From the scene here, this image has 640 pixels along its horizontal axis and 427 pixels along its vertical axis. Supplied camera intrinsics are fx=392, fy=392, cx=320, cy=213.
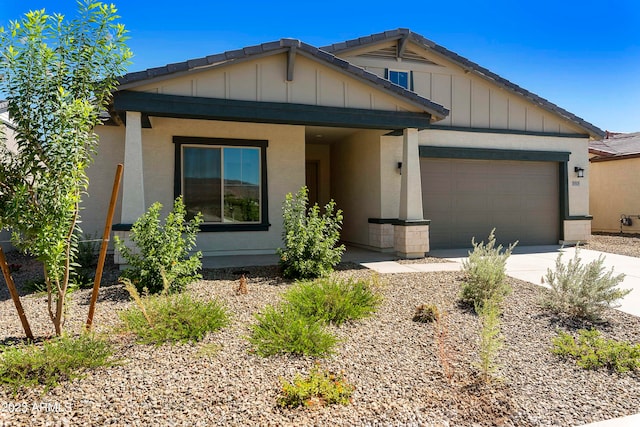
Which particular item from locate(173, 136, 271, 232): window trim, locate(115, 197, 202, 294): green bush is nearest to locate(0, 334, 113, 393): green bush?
locate(115, 197, 202, 294): green bush

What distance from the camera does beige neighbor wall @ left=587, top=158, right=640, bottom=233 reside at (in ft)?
47.9

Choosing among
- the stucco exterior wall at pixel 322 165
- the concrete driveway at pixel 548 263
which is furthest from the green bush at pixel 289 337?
the stucco exterior wall at pixel 322 165

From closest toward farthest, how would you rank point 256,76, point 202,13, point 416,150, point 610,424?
point 610,424, point 256,76, point 416,150, point 202,13

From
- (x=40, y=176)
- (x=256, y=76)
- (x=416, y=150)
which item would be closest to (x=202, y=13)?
(x=256, y=76)

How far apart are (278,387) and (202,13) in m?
9.53

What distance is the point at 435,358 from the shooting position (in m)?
3.43

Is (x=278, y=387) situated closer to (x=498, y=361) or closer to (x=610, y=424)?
(x=498, y=361)

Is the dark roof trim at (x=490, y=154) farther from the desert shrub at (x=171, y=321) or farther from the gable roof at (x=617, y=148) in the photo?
the desert shrub at (x=171, y=321)

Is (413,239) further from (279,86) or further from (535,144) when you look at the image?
(535,144)

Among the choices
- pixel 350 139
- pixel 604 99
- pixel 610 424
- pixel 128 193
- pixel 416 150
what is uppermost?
pixel 604 99

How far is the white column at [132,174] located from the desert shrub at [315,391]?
495 cm

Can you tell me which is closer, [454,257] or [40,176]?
[40,176]

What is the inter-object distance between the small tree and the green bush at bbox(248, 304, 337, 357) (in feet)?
6.11

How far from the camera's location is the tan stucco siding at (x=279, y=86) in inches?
271
